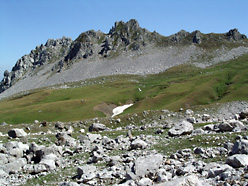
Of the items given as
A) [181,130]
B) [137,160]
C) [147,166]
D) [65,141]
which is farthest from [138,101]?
[147,166]

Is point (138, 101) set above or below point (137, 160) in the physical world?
above

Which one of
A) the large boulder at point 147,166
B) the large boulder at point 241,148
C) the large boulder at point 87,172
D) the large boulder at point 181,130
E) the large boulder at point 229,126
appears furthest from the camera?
the large boulder at point 181,130

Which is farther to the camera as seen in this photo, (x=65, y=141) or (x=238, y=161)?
(x=65, y=141)

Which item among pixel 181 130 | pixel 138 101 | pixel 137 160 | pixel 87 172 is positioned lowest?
pixel 87 172

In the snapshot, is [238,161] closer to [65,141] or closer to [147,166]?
[147,166]

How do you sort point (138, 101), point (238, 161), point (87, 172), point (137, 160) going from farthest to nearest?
point (138, 101)
point (87, 172)
point (137, 160)
point (238, 161)

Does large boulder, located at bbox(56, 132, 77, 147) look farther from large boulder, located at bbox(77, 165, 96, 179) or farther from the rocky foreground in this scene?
large boulder, located at bbox(77, 165, 96, 179)

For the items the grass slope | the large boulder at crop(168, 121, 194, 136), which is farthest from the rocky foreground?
the grass slope

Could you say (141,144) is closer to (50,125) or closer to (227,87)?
(50,125)

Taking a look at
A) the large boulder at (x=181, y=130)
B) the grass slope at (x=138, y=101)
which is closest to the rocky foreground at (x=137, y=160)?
the large boulder at (x=181, y=130)

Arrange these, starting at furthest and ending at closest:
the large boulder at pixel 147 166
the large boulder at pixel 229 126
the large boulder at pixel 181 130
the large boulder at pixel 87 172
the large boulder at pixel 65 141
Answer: the large boulder at pixel 65 141 < the large boulder at pixel 181 130 < the large boulder at pixel 229 126 < the large boulder at pixel 87 172 < the large boulder at pixel 147 166

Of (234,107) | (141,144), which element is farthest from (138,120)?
(141,144)

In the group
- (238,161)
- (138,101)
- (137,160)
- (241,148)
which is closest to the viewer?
(238,161)

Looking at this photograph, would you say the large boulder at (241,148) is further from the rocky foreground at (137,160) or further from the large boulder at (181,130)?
the large boulder at (181,130)
